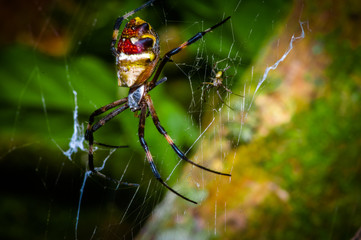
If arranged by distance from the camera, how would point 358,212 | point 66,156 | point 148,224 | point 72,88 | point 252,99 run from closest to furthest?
point 358,212 → point 252,99 → point 148,224 → point 72,88 → point 66,156

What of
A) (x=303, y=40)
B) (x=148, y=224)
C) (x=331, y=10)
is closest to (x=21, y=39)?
(x=148, y=224)

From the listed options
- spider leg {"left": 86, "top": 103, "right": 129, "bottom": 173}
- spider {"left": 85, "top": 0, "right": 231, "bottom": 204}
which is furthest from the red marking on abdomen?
spider leg {"left": 86, "top": 103, "right": 129, "bottom": 173}

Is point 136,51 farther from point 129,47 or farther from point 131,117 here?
point 131,117

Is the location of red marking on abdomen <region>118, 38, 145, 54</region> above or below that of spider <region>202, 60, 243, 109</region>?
above

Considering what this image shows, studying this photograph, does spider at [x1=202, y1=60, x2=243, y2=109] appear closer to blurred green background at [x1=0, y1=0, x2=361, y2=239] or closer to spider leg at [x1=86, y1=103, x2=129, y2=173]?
blurred green background at [x1=0, y1=0, x2=361, y2=239]

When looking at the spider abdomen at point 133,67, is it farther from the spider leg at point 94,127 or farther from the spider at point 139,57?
the spider leg at point 94,127

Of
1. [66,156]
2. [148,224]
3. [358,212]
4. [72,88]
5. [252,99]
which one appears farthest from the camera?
[66,156]

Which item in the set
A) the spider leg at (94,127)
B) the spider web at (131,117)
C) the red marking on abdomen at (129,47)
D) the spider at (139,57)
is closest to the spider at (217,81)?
the spider web at (131,117)

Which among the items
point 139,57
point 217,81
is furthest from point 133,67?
point 217,81

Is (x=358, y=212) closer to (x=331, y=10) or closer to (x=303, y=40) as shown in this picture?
(x=303, y=40)
